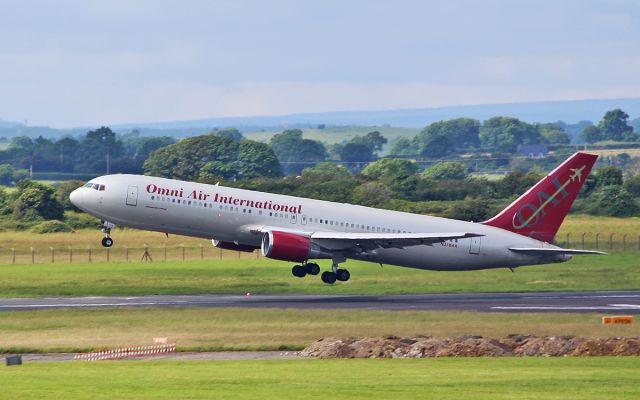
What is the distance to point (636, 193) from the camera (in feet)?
489

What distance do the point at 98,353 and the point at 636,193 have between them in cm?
10956

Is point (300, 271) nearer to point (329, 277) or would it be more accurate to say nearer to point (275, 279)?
point (329, 277)

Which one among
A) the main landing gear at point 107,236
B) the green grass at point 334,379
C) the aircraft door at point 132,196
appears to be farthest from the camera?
the main landing gear at point 107,236

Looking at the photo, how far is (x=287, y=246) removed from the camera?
68062 millimetres

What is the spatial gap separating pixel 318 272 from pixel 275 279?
8033 millimetres

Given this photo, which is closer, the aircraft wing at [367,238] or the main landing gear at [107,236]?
the aircraft wing at [367,238]

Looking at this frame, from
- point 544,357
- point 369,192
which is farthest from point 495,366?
point 369,192

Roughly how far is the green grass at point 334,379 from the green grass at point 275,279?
98.5 feet

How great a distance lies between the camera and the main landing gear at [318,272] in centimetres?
7162

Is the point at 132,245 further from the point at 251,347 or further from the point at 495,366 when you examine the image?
the point at 495,366

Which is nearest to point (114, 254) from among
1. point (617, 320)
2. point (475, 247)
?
point (475, 247)

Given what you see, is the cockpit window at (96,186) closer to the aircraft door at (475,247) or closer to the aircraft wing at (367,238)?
the aircraft wing at (367,238)

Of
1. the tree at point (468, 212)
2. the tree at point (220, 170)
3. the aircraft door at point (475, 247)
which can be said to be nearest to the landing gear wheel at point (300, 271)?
the aircraft door at point (475, 247)

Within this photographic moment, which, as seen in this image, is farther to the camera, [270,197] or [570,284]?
[570,284]
